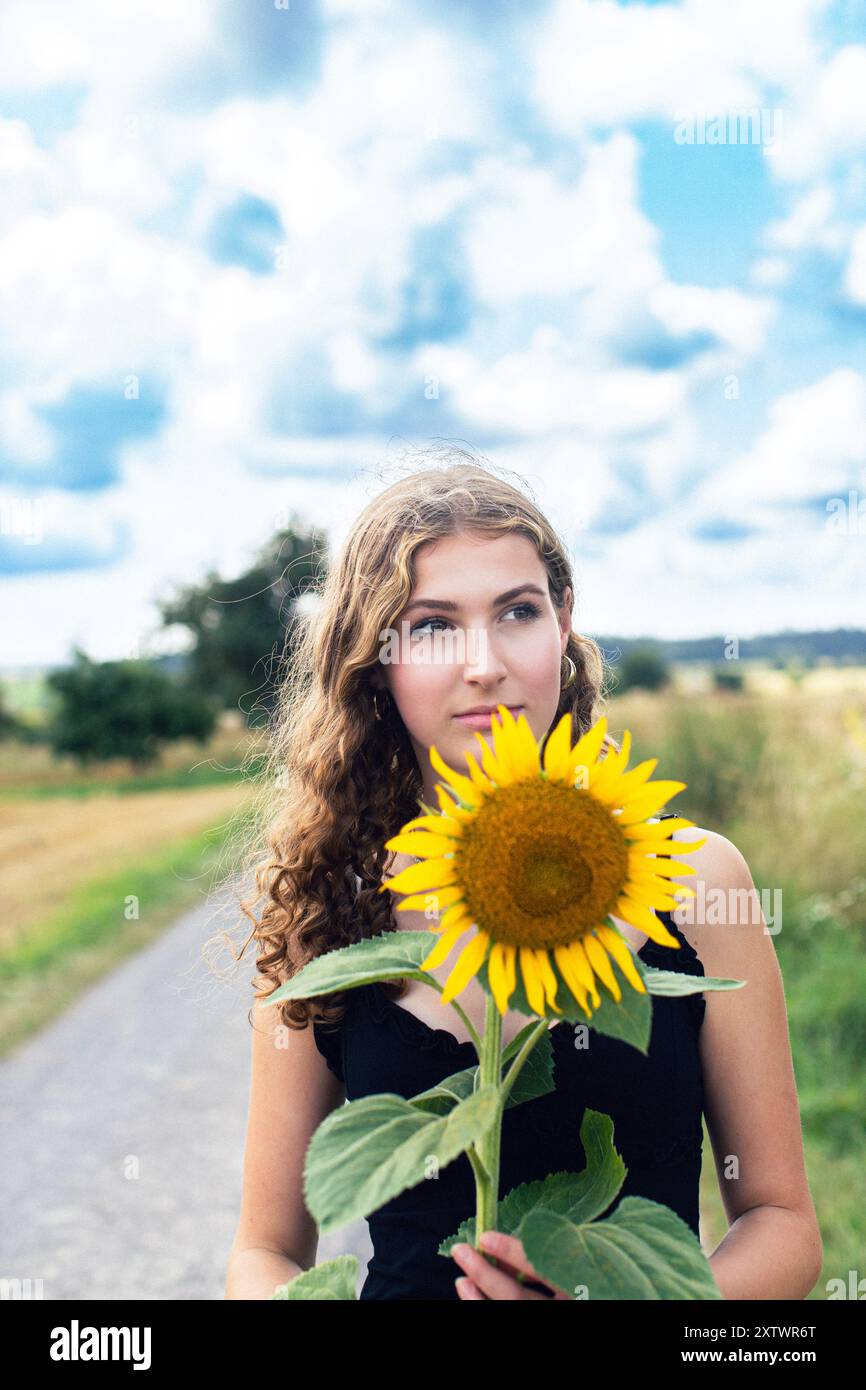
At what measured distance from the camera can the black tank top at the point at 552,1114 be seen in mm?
1778

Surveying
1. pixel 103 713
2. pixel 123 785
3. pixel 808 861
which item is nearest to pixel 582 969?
pixel 808 861

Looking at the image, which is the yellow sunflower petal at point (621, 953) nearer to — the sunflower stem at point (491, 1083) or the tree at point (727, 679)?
the sunflower stem at point (491, 1083)

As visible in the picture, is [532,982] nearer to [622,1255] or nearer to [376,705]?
[622,1255]

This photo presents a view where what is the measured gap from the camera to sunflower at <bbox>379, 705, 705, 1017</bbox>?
0.92m

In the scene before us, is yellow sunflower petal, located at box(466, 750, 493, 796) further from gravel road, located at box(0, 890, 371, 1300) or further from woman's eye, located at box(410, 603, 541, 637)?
gravel road, located at box(0, 890, 371, 1300)

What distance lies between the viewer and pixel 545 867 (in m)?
0.93

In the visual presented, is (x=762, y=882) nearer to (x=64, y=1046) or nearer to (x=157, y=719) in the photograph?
(x=64, y=1046)

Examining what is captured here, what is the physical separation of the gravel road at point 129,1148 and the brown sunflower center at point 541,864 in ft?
5.05

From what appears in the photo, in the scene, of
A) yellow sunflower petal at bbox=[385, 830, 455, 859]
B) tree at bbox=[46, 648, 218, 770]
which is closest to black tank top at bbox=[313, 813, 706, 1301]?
yellow sunflower petal at bbox=[385, 830, 455, 859]

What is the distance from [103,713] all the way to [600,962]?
43.4 metres

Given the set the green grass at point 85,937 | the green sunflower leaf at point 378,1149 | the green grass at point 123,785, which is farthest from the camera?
the green grass at point 123,785

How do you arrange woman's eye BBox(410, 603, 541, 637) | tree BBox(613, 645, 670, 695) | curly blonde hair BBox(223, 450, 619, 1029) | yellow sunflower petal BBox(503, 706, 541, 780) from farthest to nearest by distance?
tree BBox(613, 645, 670, 695) < curly blonde hair BBox(223, 450, 619, 1029) < woman's eye BBox(410, 603, 541, 637) < yellow sunflower petal BBox(503, 706, 541, 780)

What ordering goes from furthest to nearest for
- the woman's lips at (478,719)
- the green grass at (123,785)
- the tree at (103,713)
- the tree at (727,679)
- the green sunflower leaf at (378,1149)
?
1. the tree at (103,713)
2. the green grass at (123,785)
3. the tree at (727,679)
4. the woman's lips at (478,719)
5. the green sunflower leaf at (378,1149)

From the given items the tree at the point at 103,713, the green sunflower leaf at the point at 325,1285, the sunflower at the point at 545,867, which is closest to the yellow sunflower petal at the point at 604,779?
the sunflower at the point at 545,867
